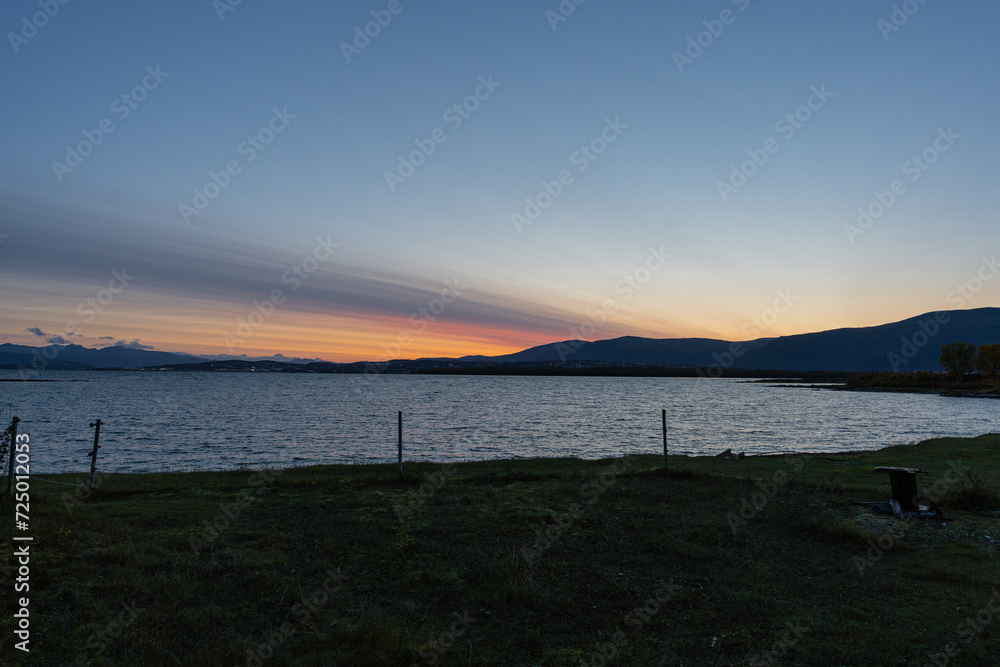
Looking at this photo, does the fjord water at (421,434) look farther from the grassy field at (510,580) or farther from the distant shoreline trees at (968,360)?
the distant shoreline trees at (968,360)

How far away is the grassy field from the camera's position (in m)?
6.83

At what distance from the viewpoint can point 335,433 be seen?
4656cm

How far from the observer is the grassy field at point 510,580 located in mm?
6828

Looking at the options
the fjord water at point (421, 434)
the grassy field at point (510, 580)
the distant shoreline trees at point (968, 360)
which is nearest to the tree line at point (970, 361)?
the distant shoreline trees at point (968, 360)

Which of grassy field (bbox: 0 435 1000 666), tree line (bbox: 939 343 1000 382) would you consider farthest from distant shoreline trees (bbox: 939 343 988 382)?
grassy field (bbox: 0 435 1000 666)

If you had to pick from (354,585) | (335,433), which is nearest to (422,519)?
(354,585)

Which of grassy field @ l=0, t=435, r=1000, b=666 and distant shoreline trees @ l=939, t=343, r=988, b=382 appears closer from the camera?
grassy field @ l=0, t=435, r=1000, b=666

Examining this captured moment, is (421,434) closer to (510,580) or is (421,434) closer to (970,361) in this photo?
(510,580)

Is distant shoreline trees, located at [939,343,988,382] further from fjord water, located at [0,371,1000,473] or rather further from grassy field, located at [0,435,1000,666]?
grassy field, located at [0,435,1000,666]

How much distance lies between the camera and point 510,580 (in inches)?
342

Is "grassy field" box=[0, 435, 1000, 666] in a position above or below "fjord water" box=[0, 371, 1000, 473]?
above

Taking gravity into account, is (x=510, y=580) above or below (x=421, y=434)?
above

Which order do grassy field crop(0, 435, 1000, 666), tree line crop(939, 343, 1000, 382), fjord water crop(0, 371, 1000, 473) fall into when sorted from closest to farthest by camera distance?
grassy field crop(0, 435, 1000, 666) < fjord water crop(0, 371, 1000, 473) < tree line crop(939, 343, 1000, 382)

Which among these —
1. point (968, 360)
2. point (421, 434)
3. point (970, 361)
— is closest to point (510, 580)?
point (421, 434)
